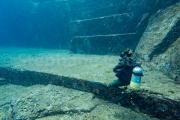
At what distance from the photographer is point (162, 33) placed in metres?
4.11

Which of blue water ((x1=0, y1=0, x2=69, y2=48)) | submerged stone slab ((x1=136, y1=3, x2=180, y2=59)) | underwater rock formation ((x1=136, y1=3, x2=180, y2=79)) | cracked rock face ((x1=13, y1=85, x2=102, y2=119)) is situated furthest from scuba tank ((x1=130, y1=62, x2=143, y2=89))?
blue water ((x1=0, y1=0, x2=69, y2=48))

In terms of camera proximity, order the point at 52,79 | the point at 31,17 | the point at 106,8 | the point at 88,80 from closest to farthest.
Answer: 1. the point at 88,80
2. the point at 52,79
3. the point at 106,8
4. the point at 31,17

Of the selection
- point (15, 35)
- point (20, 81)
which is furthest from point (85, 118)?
point (15, 35)

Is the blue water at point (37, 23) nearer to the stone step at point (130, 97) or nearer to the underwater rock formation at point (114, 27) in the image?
the underwater rock formation at point (114, 27)

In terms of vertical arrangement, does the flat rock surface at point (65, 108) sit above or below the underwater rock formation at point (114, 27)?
below

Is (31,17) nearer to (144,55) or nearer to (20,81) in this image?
(20,81)

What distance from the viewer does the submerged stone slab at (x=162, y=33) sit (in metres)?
3.82

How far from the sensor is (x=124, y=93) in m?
2.68

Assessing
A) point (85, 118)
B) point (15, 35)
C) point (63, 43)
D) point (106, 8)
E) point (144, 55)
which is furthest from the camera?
point (15, 35)

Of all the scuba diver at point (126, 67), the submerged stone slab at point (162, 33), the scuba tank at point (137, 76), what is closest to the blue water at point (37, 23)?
the submerged stone slab at point (162, 33)

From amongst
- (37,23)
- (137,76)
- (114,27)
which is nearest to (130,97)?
(137,76)

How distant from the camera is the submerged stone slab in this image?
3818mm

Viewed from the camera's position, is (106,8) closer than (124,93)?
No

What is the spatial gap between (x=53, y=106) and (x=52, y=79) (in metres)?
1.35
